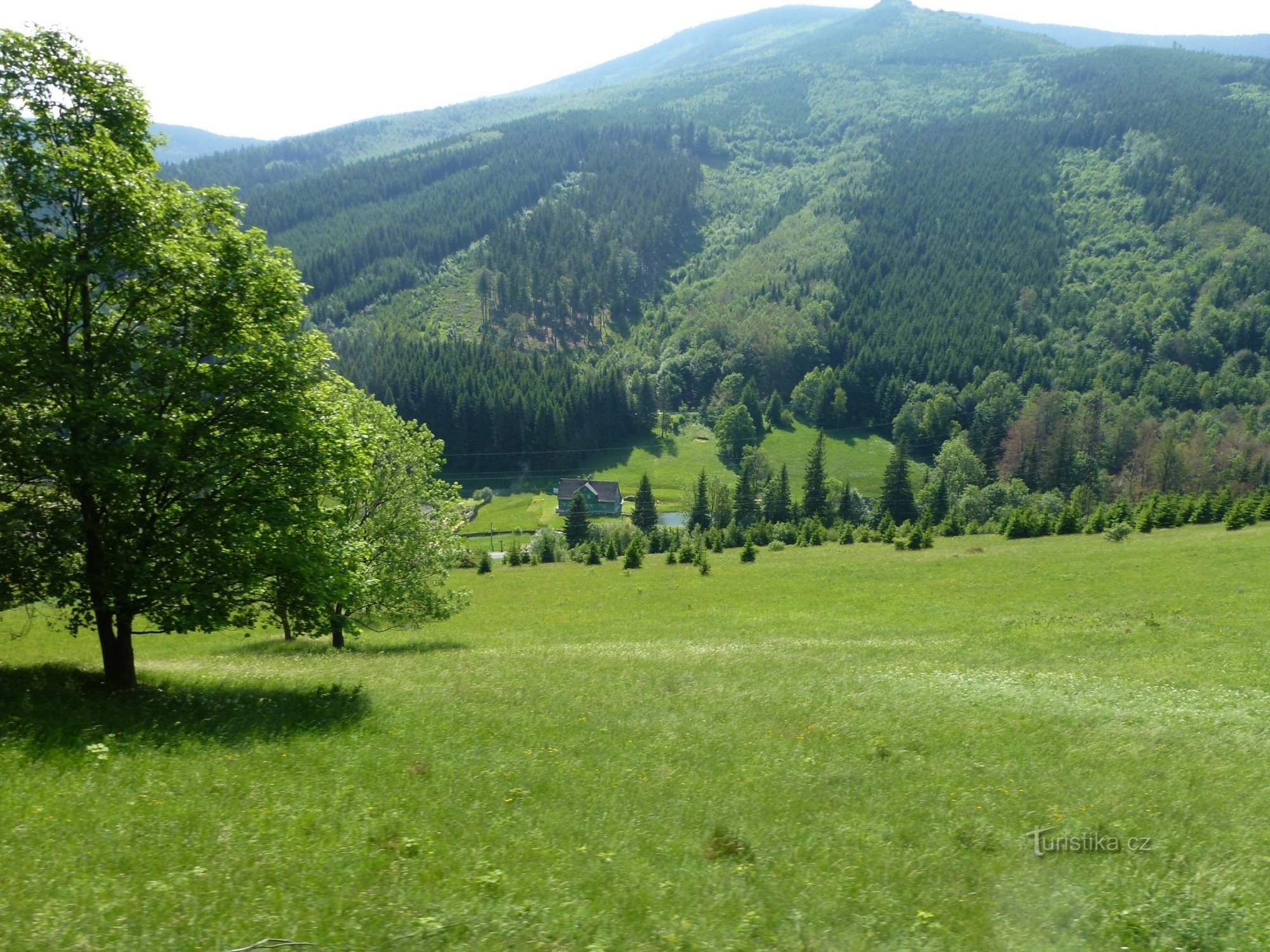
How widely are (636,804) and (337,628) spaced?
59.0 ft

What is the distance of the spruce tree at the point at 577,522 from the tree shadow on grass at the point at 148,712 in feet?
291

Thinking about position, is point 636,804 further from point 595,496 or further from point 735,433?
point 735,433

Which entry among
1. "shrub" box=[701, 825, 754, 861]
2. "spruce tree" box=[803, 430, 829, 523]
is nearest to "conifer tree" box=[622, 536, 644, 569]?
"spruce tree" box=[803, 430, 829, 523]

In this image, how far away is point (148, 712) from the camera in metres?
14.6

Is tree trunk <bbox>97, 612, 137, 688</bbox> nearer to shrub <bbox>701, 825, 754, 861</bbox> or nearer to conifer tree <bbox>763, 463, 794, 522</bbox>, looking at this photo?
shrub <bbox>701, 825, 754, 861</bbox>

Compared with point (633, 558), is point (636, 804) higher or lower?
higher

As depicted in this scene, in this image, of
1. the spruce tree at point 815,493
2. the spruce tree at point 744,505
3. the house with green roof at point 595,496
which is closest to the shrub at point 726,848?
the spruce tree at point 744,505

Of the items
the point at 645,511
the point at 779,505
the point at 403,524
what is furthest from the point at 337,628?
the point at 779,505

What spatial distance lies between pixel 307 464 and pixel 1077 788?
56.3 ft

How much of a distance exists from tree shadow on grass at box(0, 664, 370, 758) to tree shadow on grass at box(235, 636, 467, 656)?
10.8 m

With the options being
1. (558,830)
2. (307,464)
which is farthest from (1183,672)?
(307,464)

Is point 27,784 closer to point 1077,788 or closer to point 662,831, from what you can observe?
point 662,831

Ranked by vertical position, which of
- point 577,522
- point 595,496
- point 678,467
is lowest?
point 678,467

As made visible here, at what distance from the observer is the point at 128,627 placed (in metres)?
16.5
